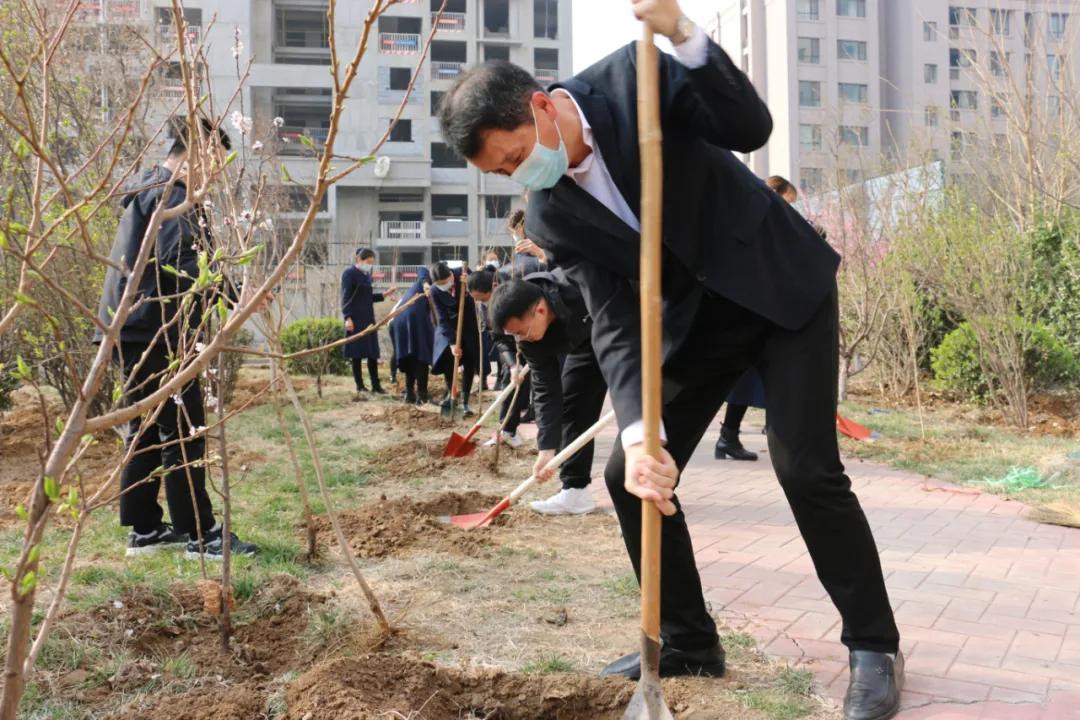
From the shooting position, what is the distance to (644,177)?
6.40 ft

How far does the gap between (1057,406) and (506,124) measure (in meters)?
8.75

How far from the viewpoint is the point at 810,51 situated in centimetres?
4572

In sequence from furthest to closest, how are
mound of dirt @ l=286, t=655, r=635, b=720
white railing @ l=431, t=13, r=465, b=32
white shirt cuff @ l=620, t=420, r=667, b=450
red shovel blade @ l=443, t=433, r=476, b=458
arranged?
white railing @ l=431, t=13, r=465, b=32, red shovel blade @ l=443, t=433, r=476, b=458, mound of dirt @ l=286, t=655, r=635, b=720, white shirt cuff @ l=620, t=420, r=667, b=450

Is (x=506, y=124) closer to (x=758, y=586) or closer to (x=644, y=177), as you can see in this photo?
(x=644, y=177)

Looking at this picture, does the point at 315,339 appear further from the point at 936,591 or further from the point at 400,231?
the point at 400,231

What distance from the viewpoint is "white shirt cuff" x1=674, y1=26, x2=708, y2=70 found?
2.06 meters

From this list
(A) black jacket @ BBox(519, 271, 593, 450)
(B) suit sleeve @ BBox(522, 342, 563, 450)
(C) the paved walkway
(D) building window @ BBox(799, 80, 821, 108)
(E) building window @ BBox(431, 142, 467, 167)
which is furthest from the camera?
(D) building window @ BBox(799, 80, 821, 108)

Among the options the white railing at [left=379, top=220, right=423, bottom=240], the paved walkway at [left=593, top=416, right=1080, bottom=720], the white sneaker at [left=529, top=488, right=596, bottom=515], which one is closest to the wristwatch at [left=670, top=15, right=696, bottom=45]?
the paved walkway at [left=593, top=416, right=1080, bottom=720]

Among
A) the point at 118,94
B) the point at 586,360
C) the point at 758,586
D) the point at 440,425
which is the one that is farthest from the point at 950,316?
the point at 118,94

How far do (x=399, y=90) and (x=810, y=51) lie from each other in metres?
20.7

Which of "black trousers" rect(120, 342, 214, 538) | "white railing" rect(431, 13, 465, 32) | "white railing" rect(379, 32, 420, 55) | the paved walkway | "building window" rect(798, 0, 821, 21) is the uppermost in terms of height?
"building window" rect(798, 0, 821, 21)

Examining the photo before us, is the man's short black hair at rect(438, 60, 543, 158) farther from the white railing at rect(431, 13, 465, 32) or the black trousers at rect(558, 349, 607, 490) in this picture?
the white railing at rect(431, 13, 465, 32)

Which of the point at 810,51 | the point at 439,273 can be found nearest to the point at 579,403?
the point at 439,273

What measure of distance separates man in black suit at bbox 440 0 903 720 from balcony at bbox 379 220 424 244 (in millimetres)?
36294
